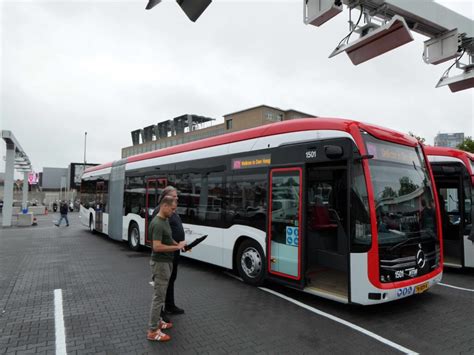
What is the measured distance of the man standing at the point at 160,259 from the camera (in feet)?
13.6

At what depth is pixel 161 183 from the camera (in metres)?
9.87

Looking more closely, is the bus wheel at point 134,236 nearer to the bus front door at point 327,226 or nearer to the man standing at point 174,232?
the man standing at point 174,232

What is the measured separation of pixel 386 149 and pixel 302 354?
344 centimetres

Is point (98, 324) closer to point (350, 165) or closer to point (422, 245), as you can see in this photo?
point (350, 165)

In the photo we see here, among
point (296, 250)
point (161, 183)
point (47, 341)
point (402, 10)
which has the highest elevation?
point (402, 10)

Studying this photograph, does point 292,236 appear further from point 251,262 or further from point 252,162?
point 252,162

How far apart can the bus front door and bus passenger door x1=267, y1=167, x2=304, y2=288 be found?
528mm

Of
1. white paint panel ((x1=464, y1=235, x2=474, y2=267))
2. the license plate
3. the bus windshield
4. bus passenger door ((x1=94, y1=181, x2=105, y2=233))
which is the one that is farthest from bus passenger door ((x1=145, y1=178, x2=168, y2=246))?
white paint panel ((x1=464, y1=235, x2=474, y2=267))

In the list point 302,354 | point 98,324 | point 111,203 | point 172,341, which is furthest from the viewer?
point 111,203

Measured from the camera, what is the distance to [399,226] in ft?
17.2

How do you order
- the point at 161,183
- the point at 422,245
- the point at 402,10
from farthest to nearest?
the point at 161,183, the point at 402,10, the point at 422,245

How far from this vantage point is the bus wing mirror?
5.12 metres

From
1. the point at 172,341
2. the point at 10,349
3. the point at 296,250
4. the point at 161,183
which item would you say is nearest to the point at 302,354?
the point at 172,341

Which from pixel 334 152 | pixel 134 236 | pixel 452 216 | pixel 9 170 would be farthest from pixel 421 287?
pixel 9 170
